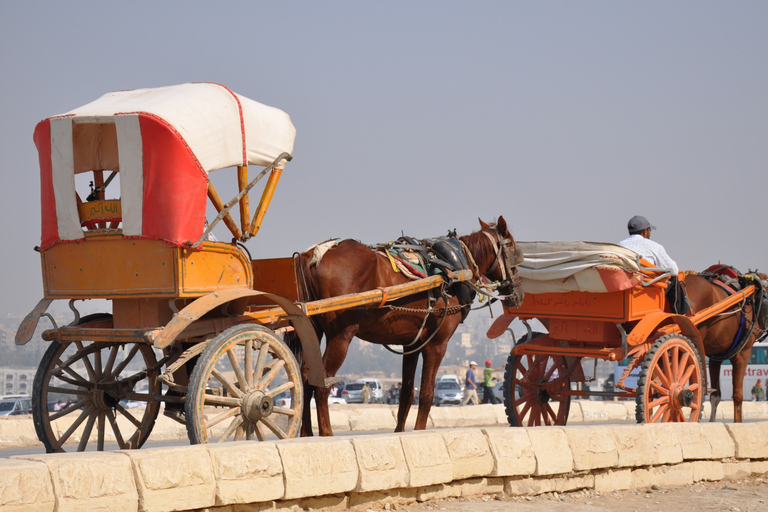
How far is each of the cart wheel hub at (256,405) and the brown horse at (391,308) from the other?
1.72m

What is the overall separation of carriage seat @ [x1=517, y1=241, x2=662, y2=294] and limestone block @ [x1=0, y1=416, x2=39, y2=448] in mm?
6938

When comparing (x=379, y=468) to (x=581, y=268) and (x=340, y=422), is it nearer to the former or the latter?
(x=581, y=268)

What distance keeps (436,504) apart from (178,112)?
3.55 m

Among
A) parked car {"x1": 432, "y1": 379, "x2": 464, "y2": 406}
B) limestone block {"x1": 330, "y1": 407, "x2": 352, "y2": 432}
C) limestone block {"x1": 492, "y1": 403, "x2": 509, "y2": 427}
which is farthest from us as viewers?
parked car {"x1": 432, "y1": 379, "x2": 464, "y2": 406}

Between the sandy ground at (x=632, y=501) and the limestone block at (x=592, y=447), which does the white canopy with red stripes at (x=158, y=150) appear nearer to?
the sandy ground at (x=632, y=501)

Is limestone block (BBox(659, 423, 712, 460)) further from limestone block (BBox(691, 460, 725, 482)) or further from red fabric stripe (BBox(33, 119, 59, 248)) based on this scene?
red fabric stripe (BBox(33, 119, 59, 248))

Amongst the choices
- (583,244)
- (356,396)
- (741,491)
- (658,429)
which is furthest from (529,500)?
(356,396)

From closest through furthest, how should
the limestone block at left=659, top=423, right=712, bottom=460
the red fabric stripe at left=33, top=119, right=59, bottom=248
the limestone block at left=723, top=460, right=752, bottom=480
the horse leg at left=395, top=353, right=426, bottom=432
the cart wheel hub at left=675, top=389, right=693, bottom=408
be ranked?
the red fabric stripe at left=33, top=119, right=59, bottom=248 → the limestone block at left=659, top=423, right=712, bottom=460 → the limestone block at left=723, top=460, right=752, bottom=480 → the cart wheel hub at left=675, top=389, right=693, bottom=408 → the horse leg at left=395, top=353, right=426, bottom=432

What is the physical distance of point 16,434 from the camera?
12.1 m

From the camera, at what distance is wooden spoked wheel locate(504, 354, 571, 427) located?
11.2 metres

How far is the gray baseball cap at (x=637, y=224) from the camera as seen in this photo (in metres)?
11.2

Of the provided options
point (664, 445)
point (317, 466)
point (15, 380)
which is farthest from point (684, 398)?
point (15, 380)

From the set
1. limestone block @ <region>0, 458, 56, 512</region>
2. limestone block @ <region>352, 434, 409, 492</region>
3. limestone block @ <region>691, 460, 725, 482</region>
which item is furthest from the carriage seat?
limestone block @ <region>0, 458, 56, 512</region>

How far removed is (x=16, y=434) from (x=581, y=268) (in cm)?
775
